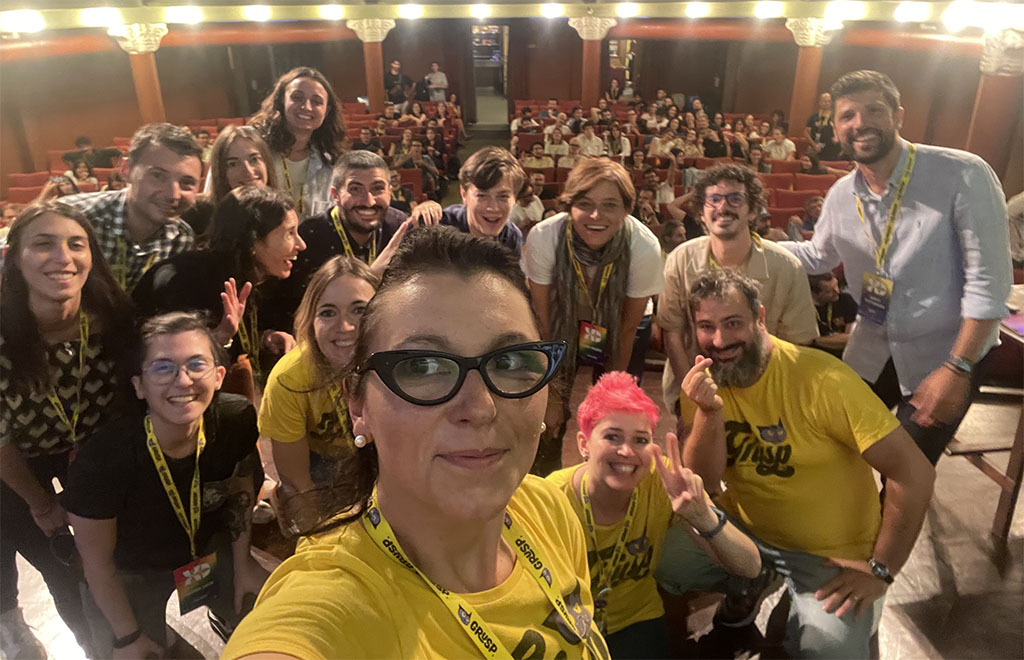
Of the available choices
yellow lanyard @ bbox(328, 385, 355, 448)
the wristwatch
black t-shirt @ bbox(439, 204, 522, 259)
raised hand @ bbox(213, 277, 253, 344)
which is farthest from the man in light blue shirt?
raised hand @ bbox(213, 277, 253, 344)

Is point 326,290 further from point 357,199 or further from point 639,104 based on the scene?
point 639,104

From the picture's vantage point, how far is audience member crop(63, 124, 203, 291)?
2062 millimetres

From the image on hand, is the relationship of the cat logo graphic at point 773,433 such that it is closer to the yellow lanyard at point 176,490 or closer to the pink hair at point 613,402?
the pink hair at point 613,402

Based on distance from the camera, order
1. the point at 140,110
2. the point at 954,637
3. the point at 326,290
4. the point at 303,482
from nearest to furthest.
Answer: the point at 326,290 < the point at 303,482 < the point at 954,637 < the point at 140,110

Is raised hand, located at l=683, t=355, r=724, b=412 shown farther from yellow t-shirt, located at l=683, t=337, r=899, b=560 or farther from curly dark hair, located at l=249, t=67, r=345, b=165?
curly dark hair, located at l=249, t=67, r=345, b=165

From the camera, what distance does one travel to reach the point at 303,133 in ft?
9.43

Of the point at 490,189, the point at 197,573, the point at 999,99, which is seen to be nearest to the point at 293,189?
the point at 490,189

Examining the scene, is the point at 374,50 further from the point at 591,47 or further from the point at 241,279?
the point at 241,279

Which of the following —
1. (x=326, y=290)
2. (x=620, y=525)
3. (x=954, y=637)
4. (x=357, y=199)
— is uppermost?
(x=357, y=199)

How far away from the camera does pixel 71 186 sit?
372 cm

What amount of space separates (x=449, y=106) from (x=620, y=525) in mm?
10769

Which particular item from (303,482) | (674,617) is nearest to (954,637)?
(674,617)

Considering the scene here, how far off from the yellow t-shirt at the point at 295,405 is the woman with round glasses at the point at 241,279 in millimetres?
296

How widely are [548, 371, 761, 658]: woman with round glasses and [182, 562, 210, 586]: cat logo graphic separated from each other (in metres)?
1.04
